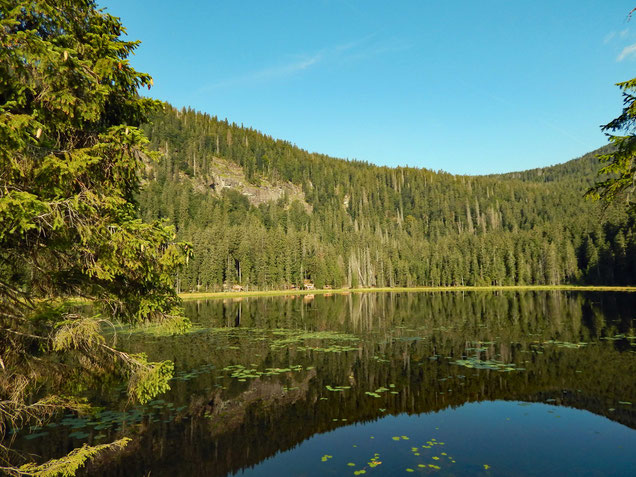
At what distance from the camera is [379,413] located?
15492mm

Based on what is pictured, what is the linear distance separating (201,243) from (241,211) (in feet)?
250

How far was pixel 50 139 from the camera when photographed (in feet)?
27.5

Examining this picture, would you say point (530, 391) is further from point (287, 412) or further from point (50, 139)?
point (50, 139)

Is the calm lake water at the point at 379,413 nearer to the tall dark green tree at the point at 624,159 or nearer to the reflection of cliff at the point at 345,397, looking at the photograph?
the reflection of cliff at the point at 345,397

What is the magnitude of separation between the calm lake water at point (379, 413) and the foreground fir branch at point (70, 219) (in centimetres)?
308

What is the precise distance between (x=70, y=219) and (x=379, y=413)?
44.8 feet

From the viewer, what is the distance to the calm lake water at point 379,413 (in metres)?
11.4

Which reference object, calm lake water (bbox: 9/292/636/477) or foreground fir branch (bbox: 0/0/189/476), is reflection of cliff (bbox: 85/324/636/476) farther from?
foreground fir branch (bbox: 0/0/189/476)

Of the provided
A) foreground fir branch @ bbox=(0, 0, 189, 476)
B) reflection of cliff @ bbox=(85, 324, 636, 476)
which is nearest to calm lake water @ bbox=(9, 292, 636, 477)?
reflection of cliff @ bbox=(85, 324, 636, 476)

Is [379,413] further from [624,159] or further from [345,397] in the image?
[624,159]

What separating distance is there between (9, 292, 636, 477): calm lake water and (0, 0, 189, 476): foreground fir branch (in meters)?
3.08

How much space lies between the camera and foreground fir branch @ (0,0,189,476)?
7055mm

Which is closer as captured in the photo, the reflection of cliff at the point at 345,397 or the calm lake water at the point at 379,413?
the calm lake water at the point at 379,413

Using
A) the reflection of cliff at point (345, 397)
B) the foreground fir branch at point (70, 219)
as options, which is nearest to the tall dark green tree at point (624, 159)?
the reflection of cliff at point (345, 397)
